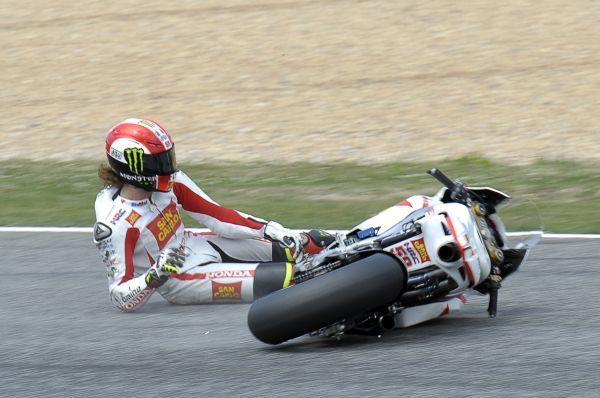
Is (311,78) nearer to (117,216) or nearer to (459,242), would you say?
(117,216)

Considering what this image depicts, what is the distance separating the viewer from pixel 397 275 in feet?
18.5

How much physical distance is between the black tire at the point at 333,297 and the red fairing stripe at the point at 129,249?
130cm

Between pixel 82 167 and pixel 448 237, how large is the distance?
7.48 metres

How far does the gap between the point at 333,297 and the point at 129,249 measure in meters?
1.69

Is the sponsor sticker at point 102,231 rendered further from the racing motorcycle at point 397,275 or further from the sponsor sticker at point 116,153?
the racing motorcycle at point 397,275

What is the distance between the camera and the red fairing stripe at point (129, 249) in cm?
679

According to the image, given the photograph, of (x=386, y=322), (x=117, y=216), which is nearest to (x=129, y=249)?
(x=117, y=216)

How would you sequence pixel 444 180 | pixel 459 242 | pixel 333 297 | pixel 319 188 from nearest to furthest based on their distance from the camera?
1. pixel 333 297
2. pixel 459 242
3. pixel 444 180
4. pixel 319 188

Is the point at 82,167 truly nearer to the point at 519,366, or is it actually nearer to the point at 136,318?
the point at 136,318

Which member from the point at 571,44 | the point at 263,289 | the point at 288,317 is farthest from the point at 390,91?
the point at 288,317

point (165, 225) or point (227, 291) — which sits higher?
point (165, 225)

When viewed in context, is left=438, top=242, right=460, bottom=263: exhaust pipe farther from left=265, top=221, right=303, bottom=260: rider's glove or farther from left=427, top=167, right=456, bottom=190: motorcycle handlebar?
left=265, top=221, right=303, bottom=260: rider's glove

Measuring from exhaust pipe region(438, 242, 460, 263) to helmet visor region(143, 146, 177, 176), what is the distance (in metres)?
1.85

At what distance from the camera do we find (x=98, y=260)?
331 inches
